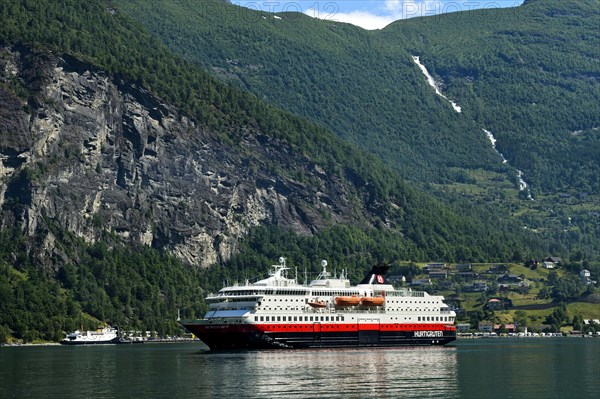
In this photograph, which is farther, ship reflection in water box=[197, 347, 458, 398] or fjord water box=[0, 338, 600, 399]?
ship reflection in water box=[197, 347, 458, 398]

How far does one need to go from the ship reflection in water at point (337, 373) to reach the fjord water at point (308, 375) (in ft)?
0.34

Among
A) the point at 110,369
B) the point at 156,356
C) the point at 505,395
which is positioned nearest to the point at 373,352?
the point at 156,356

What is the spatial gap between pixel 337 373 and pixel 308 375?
4316mm

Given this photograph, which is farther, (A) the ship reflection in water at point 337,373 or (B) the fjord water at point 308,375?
(A) the ship reflection in water at point 337,373

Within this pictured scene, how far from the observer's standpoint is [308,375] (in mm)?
143750

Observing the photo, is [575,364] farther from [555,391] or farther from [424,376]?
[555,391]

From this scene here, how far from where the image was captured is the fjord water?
126 metres

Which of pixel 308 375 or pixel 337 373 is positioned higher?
pixel 337 373

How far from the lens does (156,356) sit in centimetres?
19725

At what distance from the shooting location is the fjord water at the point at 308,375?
126m

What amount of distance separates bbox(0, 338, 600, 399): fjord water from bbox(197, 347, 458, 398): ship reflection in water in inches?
4.0

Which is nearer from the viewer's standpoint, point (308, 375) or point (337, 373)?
point (308, 375)

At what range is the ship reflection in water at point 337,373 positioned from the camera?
12606 cm

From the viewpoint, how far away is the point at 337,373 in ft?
480
